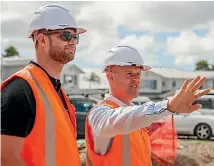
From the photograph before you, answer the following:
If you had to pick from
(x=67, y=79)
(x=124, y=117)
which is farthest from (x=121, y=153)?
(x=67, y=79)

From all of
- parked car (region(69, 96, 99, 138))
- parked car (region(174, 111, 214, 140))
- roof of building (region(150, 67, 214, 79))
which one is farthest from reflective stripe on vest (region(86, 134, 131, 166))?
roof of building (region(150, 67, 214, 79))

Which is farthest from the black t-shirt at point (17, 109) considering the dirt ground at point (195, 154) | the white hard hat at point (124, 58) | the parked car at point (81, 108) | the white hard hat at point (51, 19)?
the parked car at point (81, 108)

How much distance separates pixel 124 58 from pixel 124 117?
1.08m

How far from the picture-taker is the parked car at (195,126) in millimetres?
17094

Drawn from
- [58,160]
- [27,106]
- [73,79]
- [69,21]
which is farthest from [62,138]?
[73,79]

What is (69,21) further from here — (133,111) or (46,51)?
(133,111)

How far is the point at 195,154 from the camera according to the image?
1059 centimetres

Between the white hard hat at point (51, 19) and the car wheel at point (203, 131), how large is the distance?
14531 millimetres

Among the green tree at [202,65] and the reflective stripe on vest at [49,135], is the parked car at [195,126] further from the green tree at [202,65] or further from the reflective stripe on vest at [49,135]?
the green tree at [202,65]

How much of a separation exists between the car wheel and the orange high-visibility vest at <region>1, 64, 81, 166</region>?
48.1 feet

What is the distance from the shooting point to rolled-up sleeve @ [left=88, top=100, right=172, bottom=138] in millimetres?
2660

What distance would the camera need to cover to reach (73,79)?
4806cm

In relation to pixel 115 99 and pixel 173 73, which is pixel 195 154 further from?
pixel 173 73

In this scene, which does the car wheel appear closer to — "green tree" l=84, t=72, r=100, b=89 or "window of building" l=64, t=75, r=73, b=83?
"window of building" l=64, t=75, r=73, b=83
